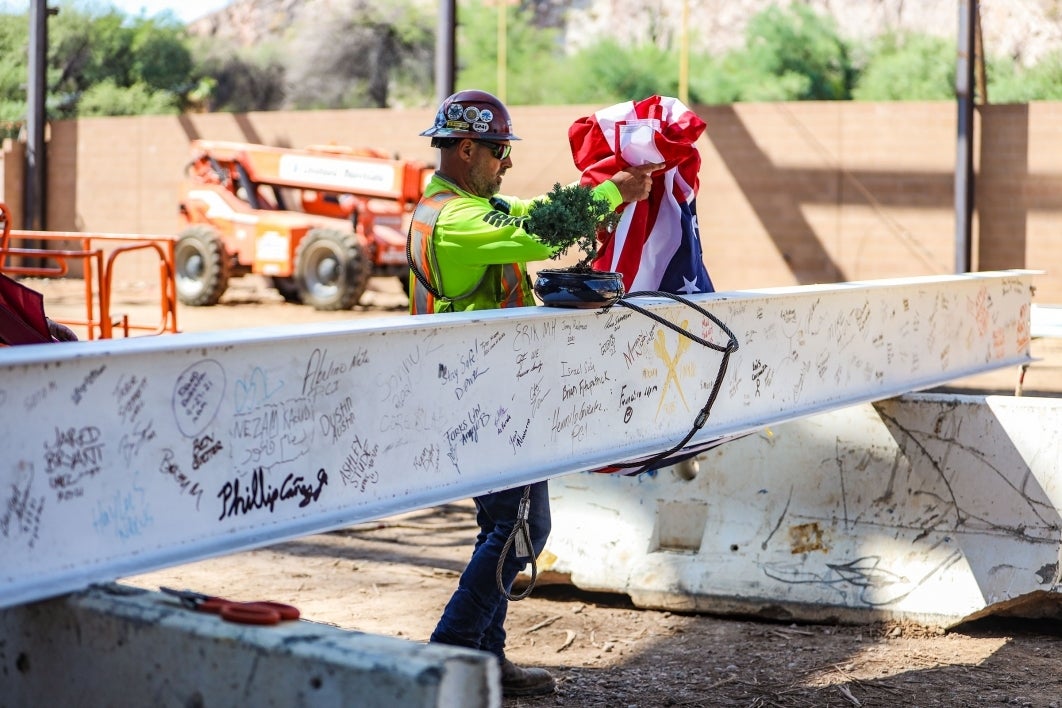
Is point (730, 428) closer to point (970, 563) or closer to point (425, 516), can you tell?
point (970, 563)

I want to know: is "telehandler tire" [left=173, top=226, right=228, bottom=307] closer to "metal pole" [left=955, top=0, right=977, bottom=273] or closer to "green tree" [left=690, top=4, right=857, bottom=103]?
"metal pole" [left=955, top=0, right=977, bottom=273]

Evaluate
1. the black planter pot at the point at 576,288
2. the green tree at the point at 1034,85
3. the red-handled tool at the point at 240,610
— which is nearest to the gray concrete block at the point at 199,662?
the red-handled tool at the point at 240,610

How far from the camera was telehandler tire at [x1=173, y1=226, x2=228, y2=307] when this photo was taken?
18219 mm

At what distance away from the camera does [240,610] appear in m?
2.54

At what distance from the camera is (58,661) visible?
2664 millimetres

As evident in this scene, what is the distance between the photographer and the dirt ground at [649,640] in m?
4.88

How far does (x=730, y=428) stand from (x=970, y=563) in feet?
5.81

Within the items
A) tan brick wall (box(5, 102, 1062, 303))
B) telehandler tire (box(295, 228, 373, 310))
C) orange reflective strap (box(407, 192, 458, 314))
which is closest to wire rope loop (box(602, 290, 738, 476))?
orange reflective strap (box(407, 192, 458, 314))

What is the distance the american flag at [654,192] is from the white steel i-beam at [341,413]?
0.39 m

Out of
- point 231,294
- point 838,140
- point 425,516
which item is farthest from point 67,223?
point 425,516

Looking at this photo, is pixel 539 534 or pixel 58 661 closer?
pixel 58 661

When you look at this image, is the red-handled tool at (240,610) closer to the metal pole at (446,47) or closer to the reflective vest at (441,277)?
the reflective vest at (441,277)

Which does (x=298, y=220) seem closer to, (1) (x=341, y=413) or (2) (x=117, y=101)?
(1) (x=341, y=413)

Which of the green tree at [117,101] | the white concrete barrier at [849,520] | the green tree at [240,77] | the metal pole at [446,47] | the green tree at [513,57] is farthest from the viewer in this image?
the green tree at [240,77]
